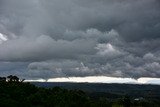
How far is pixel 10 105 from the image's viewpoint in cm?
18562

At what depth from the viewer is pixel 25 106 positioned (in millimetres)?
197875

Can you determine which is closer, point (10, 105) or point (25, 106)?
point (10, 105)

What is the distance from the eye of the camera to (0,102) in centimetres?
18800

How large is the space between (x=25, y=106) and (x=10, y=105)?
13.8 meters

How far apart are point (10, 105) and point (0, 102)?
6320 mm

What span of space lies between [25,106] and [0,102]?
15.7 meters
